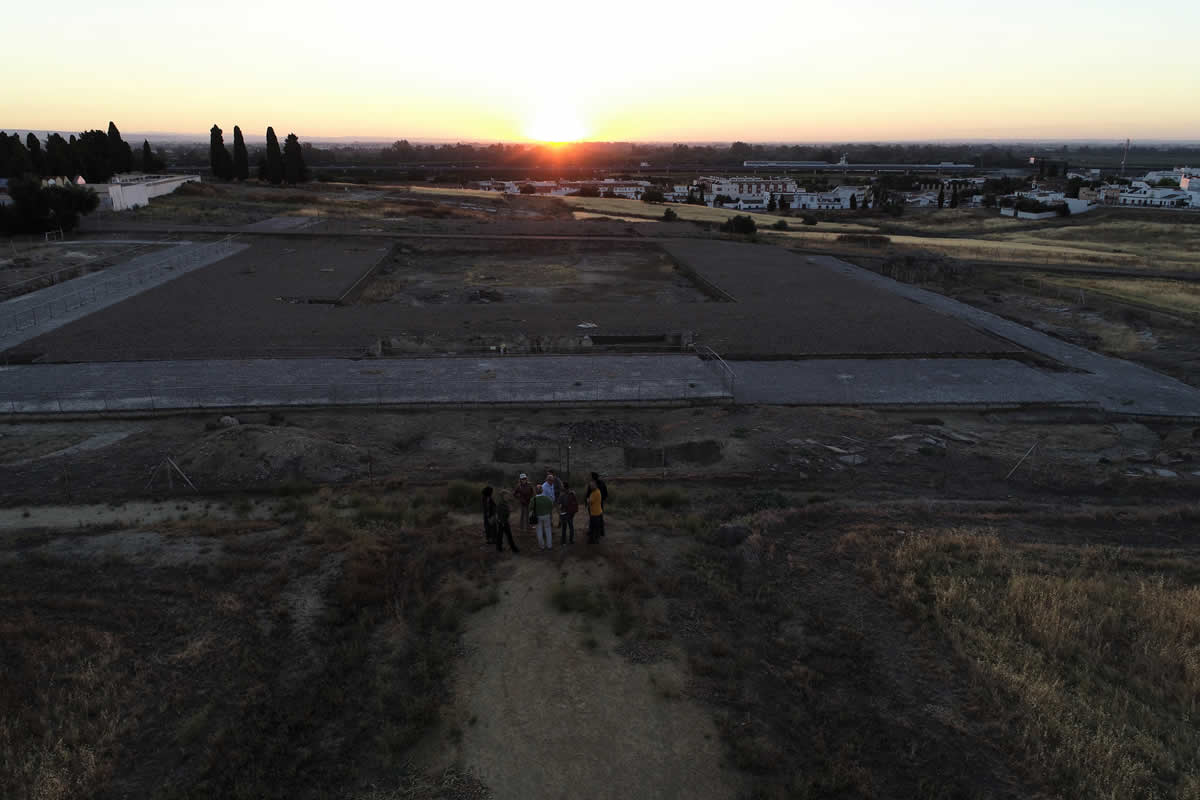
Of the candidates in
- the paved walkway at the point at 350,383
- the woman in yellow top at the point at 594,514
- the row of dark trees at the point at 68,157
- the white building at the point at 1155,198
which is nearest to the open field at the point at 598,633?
the woman in yellow top at the point at 594,514

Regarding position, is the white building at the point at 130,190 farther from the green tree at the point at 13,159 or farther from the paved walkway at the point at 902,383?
the paved walkway at the point at 902,383

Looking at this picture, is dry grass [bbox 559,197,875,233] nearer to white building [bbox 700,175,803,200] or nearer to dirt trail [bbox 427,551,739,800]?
white building [bbox 700,175,803,200]

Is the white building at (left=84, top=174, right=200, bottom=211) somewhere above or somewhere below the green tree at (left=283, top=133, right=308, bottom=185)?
below

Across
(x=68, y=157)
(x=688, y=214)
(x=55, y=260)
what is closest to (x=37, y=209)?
(x=55, y=260)

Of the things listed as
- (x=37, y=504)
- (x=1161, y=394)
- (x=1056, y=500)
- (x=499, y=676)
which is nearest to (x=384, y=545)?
(x=499, y=676)

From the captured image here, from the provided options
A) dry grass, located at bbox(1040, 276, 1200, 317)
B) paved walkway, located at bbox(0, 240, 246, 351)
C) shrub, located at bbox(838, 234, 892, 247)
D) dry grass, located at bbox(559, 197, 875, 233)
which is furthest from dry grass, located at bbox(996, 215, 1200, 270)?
paved walkway, located at bbox(0, 240, 246, 351)

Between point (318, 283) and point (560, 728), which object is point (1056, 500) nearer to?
point (560, 728)
